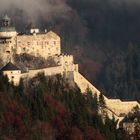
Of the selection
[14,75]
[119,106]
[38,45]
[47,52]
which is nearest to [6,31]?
[38,45]

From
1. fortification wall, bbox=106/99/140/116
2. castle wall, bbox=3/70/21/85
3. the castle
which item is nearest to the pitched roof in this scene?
castle wall, bbox=3/70/21/85

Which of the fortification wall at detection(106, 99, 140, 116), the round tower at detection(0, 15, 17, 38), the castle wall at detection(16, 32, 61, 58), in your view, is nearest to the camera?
the castle wall at detection(16, 32, 61, 58)

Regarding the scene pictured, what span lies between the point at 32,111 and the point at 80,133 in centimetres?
413

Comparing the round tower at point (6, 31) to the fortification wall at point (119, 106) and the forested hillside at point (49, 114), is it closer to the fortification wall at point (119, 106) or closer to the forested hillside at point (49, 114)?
the forested hillside at point (49, 114)

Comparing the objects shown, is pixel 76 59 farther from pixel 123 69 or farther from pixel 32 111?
pixel 32 111

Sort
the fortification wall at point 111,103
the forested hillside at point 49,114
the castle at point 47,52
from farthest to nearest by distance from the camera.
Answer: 1. the fortification wall at point 111,103
2. the castle at point 47,52
3. the forested hillside at point 49,114

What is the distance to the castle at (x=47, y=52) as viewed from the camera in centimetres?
13975

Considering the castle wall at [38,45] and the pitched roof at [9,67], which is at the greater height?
the castle wall at [38,45]

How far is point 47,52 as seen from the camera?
5595 inches

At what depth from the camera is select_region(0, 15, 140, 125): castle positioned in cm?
13975

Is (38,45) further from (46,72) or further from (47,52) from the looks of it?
(46,72)

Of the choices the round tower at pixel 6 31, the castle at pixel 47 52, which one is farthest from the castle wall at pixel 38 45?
the round tower at pixel 6 31

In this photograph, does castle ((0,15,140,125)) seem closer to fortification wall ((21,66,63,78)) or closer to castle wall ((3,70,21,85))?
fortification wall ((21,66,63,78))

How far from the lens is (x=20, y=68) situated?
453ft
